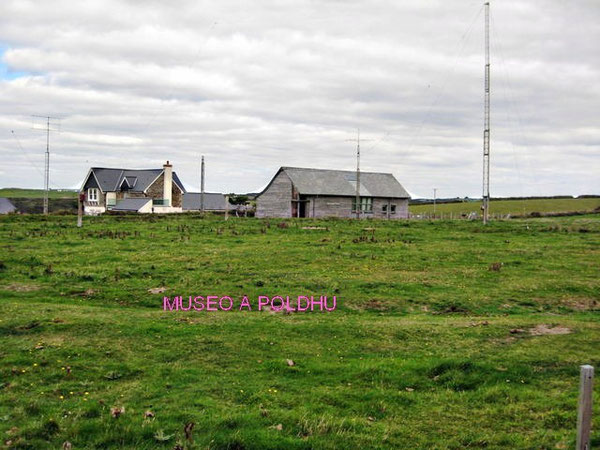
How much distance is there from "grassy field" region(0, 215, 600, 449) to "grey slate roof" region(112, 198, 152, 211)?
61.5m

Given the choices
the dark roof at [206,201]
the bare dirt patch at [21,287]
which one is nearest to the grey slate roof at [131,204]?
the dark roof at [206,201]

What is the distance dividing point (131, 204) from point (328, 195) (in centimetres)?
3328

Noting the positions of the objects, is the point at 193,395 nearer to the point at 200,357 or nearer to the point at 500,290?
the point at 200,357

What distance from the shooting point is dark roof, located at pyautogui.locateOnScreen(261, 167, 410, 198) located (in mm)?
80375

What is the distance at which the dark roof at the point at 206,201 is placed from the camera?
10899 centimetres

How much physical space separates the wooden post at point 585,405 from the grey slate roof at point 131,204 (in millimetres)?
86436

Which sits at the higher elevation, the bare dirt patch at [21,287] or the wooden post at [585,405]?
the wooden post at [585,405]

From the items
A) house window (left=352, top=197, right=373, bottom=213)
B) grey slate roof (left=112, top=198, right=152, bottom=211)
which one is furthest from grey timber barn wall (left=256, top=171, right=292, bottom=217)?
grey slate roof (left=112, top=198, right=152, bottom=211)

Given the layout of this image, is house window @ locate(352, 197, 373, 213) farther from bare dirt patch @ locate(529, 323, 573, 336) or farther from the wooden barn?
bare dirt patch @ locate(529, 323, 573, 336)

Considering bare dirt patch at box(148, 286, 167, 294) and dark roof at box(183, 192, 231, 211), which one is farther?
dark roof at box(183, 192, 231, 211)

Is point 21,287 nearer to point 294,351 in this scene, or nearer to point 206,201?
point 294,351

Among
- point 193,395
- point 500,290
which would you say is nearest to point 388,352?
point 193,395

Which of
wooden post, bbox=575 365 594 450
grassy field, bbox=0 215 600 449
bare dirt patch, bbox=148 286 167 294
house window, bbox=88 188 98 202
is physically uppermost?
house window, bbox=88 188 98 202

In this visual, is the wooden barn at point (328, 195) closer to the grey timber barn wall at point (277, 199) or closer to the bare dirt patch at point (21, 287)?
the grey timber barn wall at point (277, 199)
